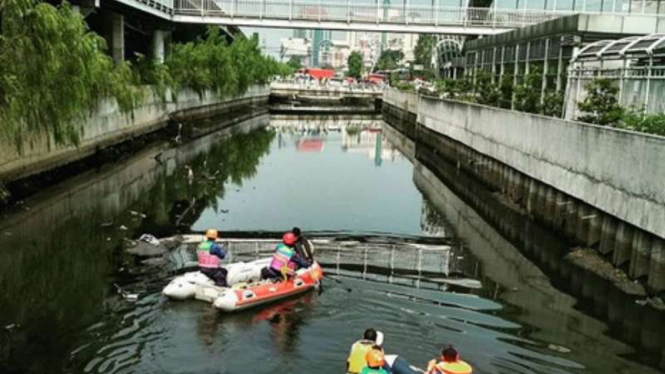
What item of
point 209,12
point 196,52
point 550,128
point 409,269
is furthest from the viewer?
point 196,52

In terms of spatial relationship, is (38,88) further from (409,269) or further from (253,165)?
(253,165)

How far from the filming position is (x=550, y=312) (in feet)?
53.4

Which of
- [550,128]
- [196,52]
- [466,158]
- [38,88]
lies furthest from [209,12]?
[550,128]

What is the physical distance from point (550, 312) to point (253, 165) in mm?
26166

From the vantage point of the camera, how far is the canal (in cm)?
1306

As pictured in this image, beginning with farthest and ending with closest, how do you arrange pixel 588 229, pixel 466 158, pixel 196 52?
pixel 196 52
pixel 466 158
pixel 588 229

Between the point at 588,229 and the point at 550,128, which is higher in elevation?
the point at 550,128

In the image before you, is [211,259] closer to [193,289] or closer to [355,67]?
[193,289]

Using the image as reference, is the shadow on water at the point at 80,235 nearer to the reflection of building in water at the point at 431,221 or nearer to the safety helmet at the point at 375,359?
the safety helmet at the point at 375,359

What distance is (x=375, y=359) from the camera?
1033 cm

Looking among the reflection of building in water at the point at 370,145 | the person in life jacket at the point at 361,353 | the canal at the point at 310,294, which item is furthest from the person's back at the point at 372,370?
the reflection of building in water at the point at 370,145

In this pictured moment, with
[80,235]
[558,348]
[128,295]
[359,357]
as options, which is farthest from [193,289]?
[80,235]

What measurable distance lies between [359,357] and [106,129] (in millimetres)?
29377

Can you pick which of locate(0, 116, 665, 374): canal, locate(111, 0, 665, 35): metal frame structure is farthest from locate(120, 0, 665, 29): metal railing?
locate(0, 116, 665, 374): canal
